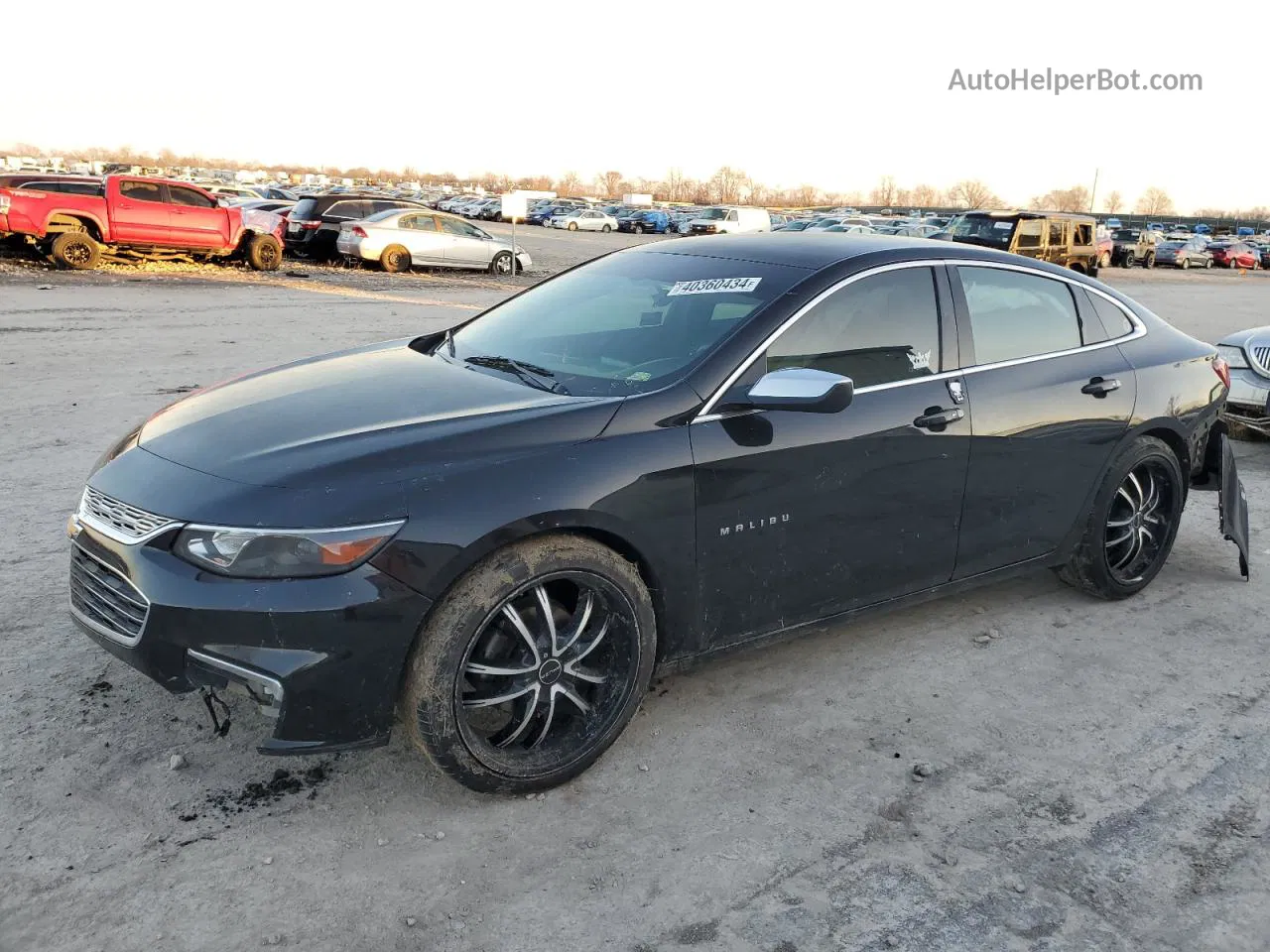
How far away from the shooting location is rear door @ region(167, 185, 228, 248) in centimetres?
2003

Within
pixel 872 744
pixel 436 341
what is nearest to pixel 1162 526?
pixel 872 744

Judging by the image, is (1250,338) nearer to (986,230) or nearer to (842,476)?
(842,476)

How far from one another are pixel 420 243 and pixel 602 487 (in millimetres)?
21838

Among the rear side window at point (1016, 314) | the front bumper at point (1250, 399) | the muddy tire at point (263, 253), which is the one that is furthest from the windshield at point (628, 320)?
the muddy tire at point (263, 253)

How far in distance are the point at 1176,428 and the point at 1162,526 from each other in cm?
50

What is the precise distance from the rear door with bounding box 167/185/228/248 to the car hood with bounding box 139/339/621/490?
59.8ft

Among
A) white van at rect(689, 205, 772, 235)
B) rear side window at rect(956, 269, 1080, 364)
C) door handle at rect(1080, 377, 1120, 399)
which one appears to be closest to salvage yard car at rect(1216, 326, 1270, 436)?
door handle at rect(1080, 377, 1120, 399)

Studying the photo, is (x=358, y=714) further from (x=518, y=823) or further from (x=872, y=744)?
(x=872, y=744)

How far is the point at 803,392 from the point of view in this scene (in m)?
3.32

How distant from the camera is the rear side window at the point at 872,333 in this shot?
12.2 feet

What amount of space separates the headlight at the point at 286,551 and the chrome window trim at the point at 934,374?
1.15 meters

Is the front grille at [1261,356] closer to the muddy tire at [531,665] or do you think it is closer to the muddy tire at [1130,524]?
the muddy tire at [1130,524]

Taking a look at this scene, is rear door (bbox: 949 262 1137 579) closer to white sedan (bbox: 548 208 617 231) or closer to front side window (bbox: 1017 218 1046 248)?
front side window (bbox: 1017 218 1046 248)

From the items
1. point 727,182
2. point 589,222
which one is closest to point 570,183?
point 727,182
